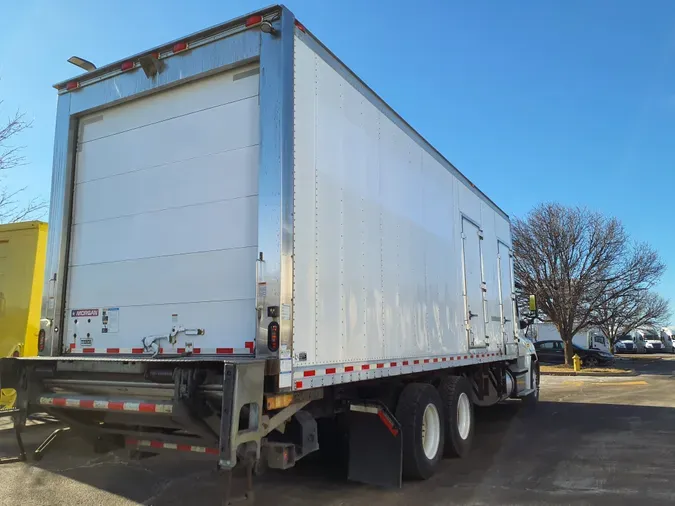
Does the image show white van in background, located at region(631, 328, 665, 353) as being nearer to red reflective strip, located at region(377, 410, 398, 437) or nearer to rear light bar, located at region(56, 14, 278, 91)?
red reflective strip, located at region(377, 410, 398, 437)

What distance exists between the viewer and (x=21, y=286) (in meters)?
8.59

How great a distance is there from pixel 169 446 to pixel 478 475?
12.2 ft

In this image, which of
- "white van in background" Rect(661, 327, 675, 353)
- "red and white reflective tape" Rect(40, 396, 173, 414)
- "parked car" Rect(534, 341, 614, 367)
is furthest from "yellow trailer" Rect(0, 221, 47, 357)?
"white van in background" Rect(661, 327, 675, 353)

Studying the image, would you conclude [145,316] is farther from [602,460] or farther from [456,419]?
[602,460]

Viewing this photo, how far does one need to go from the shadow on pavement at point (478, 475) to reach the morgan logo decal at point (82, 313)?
1550mm

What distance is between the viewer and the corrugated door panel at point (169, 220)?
14.3 feet

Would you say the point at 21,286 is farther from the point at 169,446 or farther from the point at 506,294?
the point at 506,294

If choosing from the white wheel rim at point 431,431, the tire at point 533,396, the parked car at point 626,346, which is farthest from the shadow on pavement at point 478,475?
the parked car at point 626,346

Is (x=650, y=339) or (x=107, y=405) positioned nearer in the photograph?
(x=107, y=405)

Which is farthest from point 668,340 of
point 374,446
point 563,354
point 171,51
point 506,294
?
point 171,51

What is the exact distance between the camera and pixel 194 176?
470cm

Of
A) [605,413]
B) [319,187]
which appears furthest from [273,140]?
[605,413]

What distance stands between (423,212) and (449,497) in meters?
3.19

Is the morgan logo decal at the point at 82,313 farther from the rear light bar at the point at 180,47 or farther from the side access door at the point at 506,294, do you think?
the side access door at the point at 506,294
